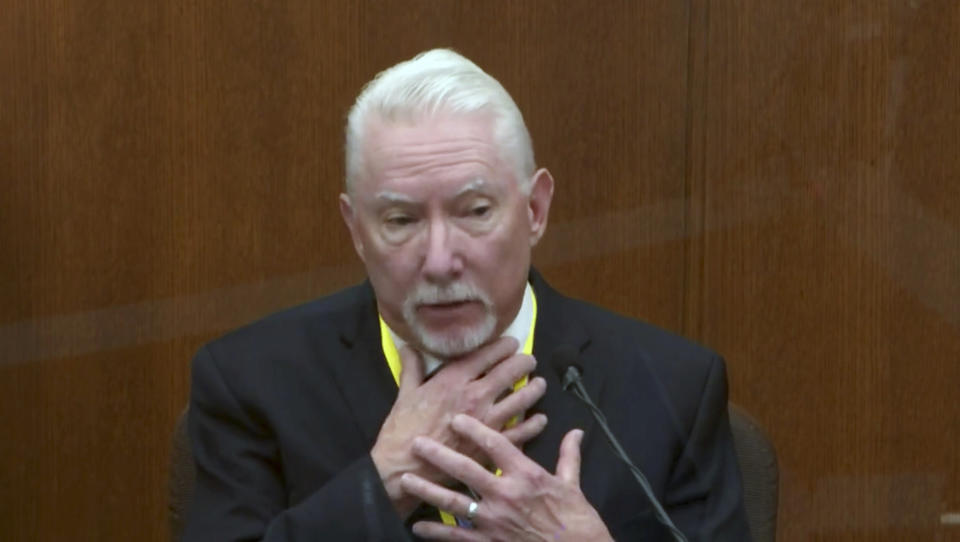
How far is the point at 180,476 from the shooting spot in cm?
237

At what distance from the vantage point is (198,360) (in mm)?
2289

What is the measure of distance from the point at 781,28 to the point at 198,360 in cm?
163

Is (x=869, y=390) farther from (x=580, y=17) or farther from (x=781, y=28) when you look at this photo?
(x=580, y=17)

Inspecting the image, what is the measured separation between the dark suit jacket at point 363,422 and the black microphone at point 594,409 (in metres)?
0.33

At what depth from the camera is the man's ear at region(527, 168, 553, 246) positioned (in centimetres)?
228

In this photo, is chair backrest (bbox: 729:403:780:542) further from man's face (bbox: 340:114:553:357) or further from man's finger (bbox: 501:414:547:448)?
man's face (bbox: 340:114:553:357)

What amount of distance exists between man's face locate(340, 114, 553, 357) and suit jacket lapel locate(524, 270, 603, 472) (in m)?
0.15

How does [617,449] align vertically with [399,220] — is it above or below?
below

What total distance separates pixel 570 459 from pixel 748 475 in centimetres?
45

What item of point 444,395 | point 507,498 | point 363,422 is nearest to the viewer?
point 507,498

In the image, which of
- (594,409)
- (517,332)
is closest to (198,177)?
(517,332)

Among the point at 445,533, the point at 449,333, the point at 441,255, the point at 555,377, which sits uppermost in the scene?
the point at 441,255

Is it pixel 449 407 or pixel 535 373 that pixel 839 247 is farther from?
pixel 449 407

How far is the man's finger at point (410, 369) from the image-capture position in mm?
2164
